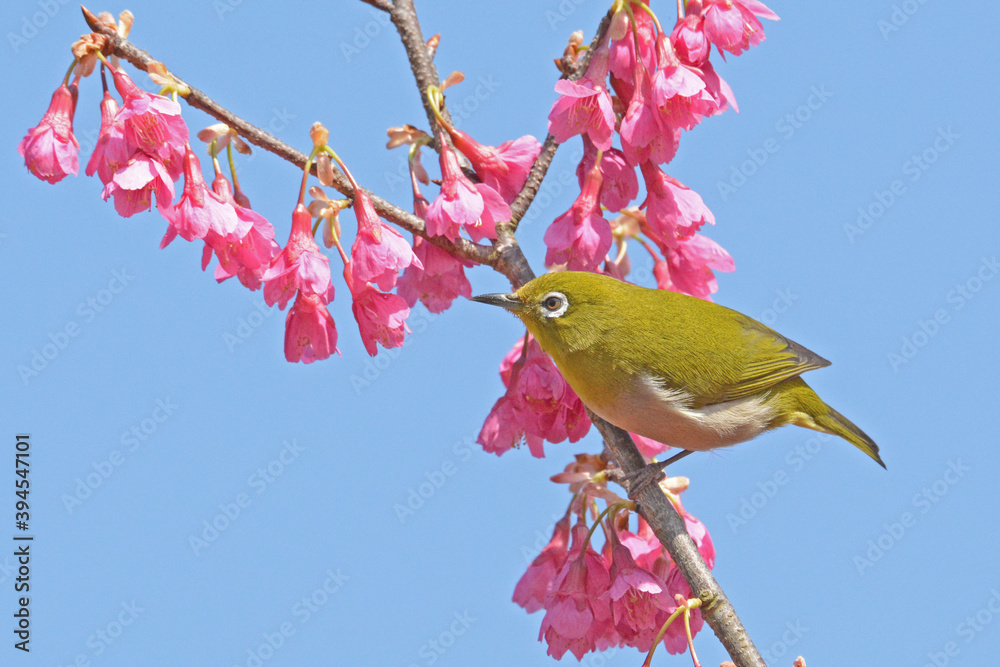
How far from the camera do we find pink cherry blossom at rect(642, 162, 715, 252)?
12.8 feet

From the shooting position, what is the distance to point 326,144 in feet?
11.3

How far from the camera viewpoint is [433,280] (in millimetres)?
4047

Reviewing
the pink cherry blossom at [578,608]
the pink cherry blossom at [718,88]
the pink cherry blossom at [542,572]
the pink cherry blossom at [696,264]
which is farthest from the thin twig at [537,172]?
the pink cherry blossom at [578,608]

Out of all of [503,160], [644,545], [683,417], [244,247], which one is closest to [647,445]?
[683,417]

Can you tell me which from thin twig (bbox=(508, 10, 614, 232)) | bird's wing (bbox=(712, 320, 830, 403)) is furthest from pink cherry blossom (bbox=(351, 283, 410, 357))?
bird's wing (bbox=(712, 320, 830, 403))

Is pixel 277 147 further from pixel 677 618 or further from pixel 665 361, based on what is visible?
pixel 677 618

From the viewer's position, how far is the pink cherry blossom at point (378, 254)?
11.2 feet

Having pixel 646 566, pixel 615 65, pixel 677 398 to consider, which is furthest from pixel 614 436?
pixel 615 65

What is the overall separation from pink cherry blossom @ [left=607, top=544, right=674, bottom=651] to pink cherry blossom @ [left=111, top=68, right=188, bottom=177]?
7.92 ft

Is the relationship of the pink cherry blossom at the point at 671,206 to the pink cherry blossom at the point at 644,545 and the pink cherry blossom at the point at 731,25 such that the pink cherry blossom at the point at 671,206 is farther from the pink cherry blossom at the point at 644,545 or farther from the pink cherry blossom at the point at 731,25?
the pink cherry blossom at the point at 644,545

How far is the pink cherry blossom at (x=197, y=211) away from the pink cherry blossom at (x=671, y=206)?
1847mm

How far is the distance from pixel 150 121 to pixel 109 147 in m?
0.19

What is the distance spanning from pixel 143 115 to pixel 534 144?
68.5 inches

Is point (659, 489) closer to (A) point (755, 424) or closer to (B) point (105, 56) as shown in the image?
(A) point (755, 424)
